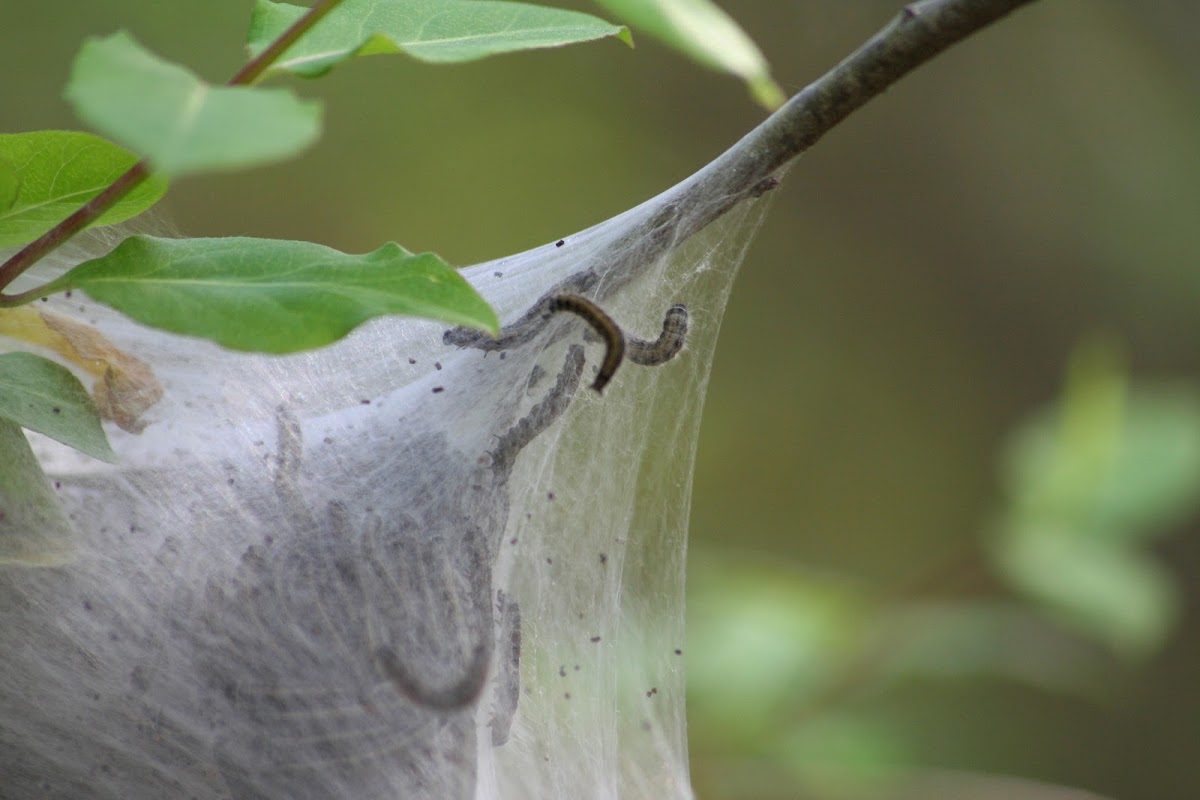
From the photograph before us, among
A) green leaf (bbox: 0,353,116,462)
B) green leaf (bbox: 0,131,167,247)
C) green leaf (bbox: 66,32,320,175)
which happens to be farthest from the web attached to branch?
green leaf (bbox: 66,32,320,175)

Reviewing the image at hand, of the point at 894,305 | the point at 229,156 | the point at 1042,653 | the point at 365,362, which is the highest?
the point at 894,305

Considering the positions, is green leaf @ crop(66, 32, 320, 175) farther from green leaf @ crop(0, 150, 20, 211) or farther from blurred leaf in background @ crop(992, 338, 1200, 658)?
blurred leaf in background @ crop(992, 338, 1200, 658)

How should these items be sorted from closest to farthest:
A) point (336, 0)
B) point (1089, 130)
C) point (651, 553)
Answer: point (336, 0)
point (651, 553)
point (1089, 130)

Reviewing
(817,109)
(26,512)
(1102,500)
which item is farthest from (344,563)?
(1102,500)

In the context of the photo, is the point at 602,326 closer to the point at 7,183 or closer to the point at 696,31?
the point at 696,31

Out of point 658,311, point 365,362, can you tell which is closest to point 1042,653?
point 658,311

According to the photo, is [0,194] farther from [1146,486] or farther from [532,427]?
[1146,486]
